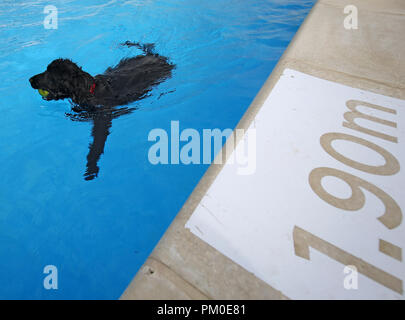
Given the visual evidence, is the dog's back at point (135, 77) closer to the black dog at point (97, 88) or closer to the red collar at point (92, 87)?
the black dog at point (97, 88)

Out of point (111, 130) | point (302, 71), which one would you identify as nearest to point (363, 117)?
point (302, 71)

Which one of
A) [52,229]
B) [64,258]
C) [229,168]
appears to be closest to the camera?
[229,168]

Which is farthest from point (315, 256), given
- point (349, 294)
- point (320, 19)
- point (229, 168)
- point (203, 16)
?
point (203, 16)

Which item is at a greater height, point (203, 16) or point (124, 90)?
point (203, 16)

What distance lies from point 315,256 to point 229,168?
2.27ft

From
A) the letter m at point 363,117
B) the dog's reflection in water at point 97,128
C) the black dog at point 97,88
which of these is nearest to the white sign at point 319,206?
the letter m at point 363,117

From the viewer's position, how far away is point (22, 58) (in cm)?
488

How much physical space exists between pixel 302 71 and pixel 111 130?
8.49 ft

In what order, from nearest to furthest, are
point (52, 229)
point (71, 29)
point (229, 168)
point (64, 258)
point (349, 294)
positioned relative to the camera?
1. point (349, 294)
2. point (229, 168)
3. point (64, 258)
4. point (52, 229)
5. point (71, 29)

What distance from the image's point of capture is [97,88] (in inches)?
132
